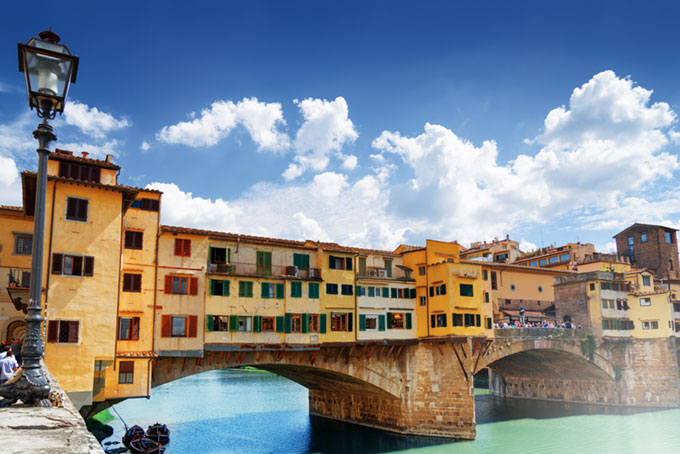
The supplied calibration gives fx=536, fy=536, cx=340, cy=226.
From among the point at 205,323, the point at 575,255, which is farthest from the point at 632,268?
the point at 205,323

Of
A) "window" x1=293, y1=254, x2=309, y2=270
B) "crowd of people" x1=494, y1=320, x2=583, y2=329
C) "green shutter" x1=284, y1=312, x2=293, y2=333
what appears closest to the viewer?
"green shutter" x1=284, y1=312, x2=293, y2=333

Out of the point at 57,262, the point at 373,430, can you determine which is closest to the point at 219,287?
the point at 57,262

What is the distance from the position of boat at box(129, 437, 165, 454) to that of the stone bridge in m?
6.44

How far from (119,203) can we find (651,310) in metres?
58.1

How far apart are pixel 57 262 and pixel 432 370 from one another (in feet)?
98.3

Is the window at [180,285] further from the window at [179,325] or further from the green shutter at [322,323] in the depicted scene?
the green shutter at [322,323]

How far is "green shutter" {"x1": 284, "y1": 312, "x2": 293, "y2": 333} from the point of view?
37438mm

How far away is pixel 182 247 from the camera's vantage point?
34000mm

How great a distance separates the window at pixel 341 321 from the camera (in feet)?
133

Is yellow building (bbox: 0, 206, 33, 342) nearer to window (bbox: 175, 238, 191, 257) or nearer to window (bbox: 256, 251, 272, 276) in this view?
window (bbox: 175, 238, 191, 257)

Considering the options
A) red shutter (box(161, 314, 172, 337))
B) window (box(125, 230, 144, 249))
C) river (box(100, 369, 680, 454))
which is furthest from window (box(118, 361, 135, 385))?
river (box(100, 369, 680, 454))

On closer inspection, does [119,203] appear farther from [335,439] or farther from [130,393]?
[335,439]

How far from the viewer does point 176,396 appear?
6925 cm

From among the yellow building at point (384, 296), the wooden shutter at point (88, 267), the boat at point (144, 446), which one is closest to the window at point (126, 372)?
the wooden shutter at point (88, 267)
